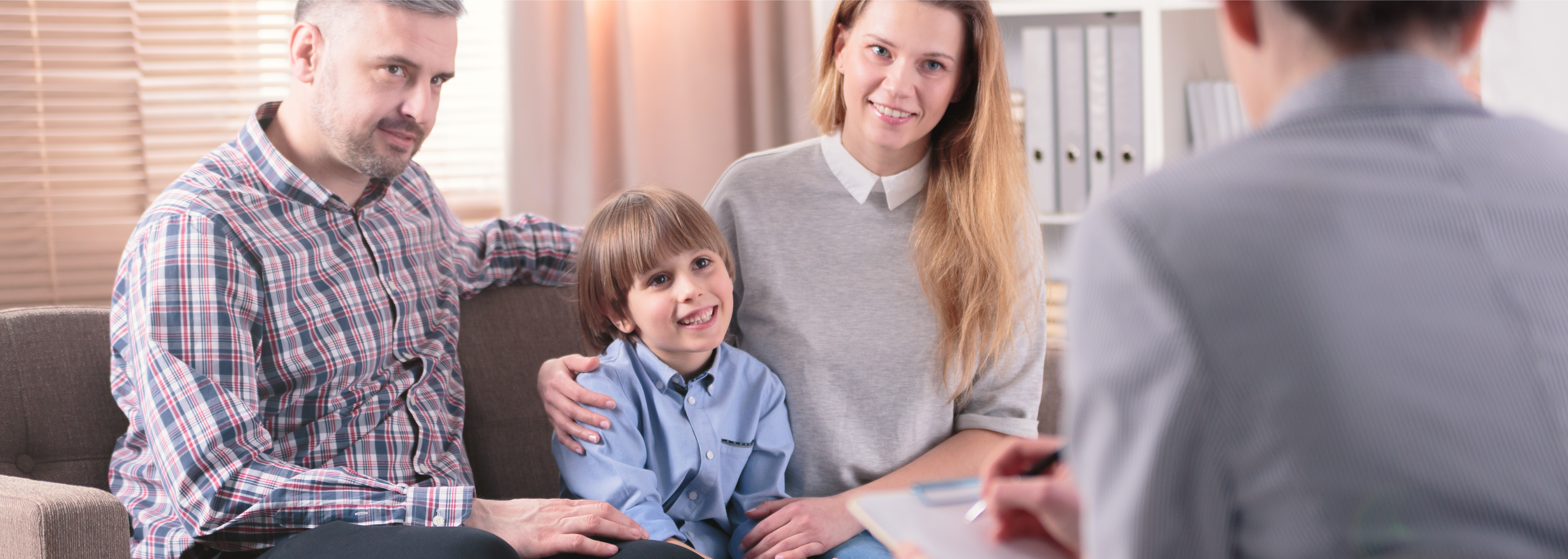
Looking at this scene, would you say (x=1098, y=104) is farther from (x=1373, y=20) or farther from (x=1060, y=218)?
(x=1373, y=20)

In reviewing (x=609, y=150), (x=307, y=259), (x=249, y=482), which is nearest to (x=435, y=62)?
(x=307, y=259)

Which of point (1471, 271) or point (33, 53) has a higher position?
point (33, 53)

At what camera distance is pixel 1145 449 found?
1.62 ft

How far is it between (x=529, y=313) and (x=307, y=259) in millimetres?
471

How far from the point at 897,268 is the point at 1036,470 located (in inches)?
33.0

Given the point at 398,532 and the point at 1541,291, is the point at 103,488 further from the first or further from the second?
the point at 1541,291

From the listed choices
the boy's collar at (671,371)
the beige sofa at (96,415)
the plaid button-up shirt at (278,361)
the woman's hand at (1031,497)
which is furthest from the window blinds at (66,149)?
the woman's hand at (1031,497)

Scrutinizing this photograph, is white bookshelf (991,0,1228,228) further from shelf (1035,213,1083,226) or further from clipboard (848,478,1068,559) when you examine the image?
clipboard (848,478,1068,559)

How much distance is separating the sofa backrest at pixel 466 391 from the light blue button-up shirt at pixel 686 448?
0.32m

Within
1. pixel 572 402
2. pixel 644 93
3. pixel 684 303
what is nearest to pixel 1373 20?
pixel 684 303

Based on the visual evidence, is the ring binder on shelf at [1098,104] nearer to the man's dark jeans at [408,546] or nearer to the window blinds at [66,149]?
the man's dark jeans at [408,546]

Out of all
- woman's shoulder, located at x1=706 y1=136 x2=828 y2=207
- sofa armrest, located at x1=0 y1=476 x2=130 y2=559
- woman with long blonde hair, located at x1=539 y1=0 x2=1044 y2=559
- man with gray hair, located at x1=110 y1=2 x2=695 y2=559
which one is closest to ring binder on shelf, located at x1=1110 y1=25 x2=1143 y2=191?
woman with long blonde hair, located at x1=539 y1=0 x2=1044 y2=559

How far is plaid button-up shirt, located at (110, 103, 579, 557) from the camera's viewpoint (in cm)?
127

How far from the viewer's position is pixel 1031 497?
0.65 m
